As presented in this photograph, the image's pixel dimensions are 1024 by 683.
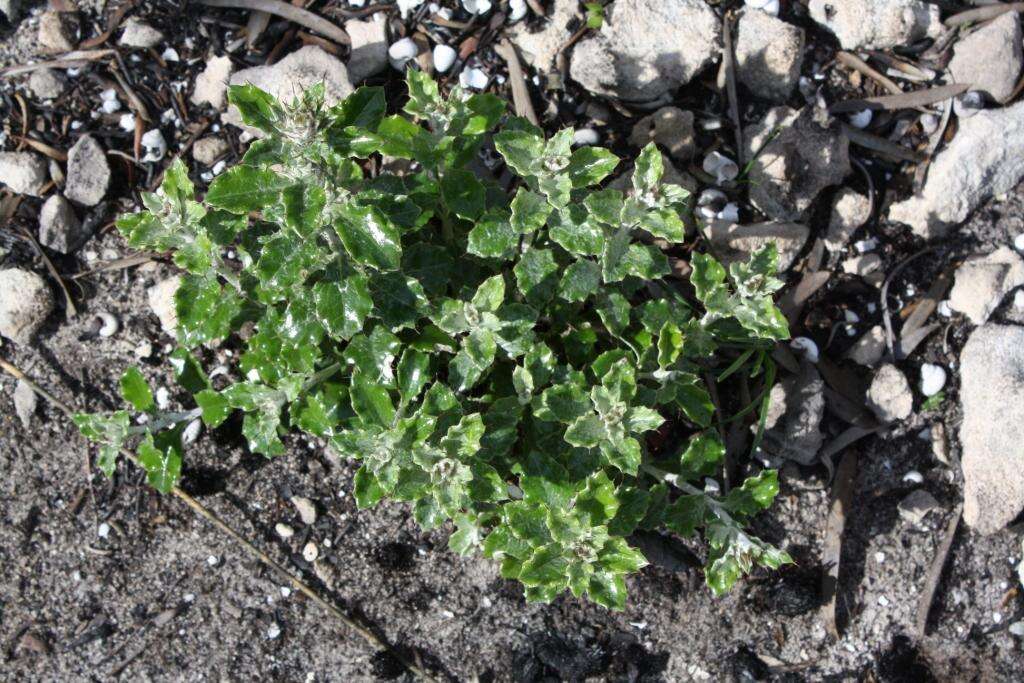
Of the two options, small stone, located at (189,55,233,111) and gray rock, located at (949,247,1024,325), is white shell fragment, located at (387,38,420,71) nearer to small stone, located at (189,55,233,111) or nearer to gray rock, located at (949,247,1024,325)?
small stone, located at (189,55,233,111)

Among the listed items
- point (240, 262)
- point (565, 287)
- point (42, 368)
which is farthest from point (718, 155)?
point (42, 368)

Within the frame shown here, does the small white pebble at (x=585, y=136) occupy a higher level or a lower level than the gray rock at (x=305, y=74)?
lower

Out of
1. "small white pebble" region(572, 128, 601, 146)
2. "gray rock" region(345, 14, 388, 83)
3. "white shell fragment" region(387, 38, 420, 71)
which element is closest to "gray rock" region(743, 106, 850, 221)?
"small white pebble" region(572, 128, 601, 146)

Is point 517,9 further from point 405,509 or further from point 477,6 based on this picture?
point 405,509

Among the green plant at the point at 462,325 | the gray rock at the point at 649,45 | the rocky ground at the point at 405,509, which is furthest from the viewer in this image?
the rocky ground at the point at 405,509

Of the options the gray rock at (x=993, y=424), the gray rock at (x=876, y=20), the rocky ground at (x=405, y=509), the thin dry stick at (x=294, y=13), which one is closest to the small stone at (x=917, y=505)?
the rocky ground at (x=405, y=509)

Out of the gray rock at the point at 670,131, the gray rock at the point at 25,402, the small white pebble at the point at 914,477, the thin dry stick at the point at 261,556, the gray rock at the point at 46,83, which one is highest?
the gray rock at the point at 670,131

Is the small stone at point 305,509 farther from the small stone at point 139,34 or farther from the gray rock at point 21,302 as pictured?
the small stone at point 139,34

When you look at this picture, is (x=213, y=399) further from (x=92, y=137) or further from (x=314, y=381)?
(x=92, y=137)
